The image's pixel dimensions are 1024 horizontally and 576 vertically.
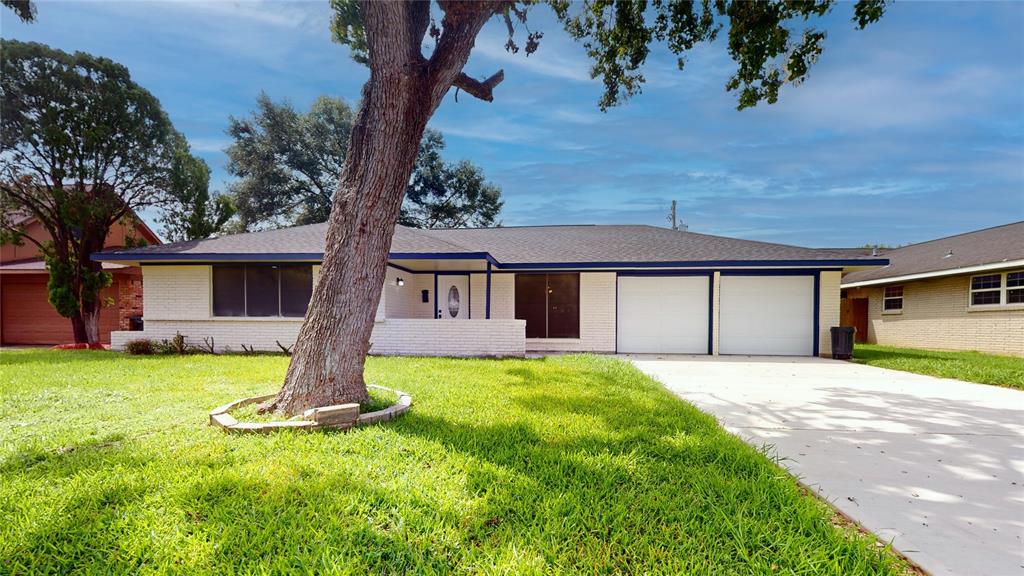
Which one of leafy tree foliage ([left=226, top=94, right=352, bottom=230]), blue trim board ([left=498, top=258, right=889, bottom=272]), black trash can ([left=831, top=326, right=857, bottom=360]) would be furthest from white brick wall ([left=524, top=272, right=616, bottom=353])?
leafy tree foliage ([left=226, top=94, right=352, bottom=230])

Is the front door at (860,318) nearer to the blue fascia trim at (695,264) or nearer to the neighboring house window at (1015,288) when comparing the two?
the neighboring house window at (1015,288)

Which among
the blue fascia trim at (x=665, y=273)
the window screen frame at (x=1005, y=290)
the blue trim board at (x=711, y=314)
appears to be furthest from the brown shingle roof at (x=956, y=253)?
the blue fascia trim at (x=665, y=273)

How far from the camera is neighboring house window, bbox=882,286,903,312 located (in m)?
13.8

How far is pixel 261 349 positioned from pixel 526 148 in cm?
1267

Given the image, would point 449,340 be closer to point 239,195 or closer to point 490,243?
point 490,243

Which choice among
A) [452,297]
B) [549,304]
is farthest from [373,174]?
[452,297]

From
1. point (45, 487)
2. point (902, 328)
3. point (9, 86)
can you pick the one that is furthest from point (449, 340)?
point (902, 328)

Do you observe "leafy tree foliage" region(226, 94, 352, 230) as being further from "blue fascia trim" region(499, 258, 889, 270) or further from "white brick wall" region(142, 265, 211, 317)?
"blue fascia trim" region(499, 258, 889, 270)

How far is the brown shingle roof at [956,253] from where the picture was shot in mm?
11000

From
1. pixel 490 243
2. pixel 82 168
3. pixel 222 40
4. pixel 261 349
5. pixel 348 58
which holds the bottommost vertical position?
pixel 261 349

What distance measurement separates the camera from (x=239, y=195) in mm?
21594

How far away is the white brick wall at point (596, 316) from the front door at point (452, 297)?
8.10 ft

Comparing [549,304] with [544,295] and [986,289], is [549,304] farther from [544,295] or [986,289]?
[986,289]

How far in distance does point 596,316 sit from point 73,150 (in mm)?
15194
